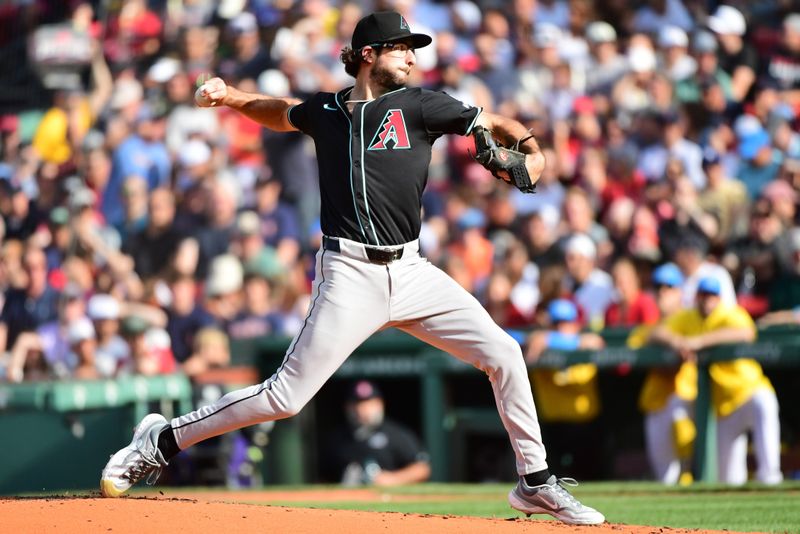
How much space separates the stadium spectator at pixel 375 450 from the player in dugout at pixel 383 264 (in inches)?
182

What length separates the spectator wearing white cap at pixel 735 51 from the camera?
11.6m

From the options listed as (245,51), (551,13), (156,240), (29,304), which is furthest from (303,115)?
(245,51)

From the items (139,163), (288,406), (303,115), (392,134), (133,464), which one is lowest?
(133,464)

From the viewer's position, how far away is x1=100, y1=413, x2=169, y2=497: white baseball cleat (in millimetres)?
5277

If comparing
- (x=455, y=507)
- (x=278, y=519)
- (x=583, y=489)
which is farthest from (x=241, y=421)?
(x=583, y=489)

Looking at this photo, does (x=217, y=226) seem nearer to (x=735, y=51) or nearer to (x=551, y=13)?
(x=551, y=13)

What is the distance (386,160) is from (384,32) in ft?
1.64

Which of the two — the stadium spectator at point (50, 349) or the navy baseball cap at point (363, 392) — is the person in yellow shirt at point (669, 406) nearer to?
the navy baseball cap at point (363, 392)

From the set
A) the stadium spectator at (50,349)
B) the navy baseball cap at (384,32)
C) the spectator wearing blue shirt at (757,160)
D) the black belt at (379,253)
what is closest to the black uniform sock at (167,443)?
the black belt at (379,253)

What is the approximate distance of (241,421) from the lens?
16.9ft

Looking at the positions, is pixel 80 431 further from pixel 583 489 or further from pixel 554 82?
pixel 554 82

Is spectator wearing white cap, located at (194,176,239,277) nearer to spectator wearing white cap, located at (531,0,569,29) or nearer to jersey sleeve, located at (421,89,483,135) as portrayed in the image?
spectator wearing white cap, located at (531,0,569,29)

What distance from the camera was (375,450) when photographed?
995 centimetres

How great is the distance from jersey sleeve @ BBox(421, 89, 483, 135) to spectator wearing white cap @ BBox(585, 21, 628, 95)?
23.6 feet
